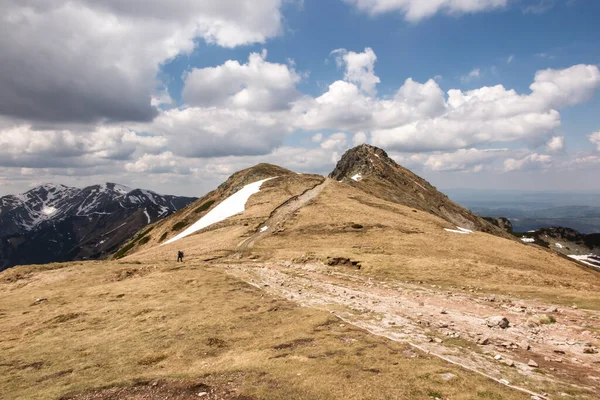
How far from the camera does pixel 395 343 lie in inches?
625

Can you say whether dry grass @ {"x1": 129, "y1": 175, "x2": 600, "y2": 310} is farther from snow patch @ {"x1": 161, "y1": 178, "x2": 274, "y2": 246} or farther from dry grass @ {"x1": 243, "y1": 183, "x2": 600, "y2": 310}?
snow patch @ {"x1": 161, "y1": 178, "x2": 274, "y2": 246}

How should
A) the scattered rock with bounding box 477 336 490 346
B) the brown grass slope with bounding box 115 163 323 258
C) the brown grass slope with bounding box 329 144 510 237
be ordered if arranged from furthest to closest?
the brown grass slope with bounding box 329 144 510 237
the brown grass slope with bounding box 115 163 323 258
the scattered rock with bounding box 477 336 490 346

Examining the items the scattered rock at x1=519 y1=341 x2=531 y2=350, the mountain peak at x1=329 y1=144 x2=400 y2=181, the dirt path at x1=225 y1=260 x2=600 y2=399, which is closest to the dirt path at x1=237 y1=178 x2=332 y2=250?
the dirt path at x1=225 y1=260 x2=600 y2=399

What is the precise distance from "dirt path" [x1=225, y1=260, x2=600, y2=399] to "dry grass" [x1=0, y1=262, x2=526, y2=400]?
1.76m

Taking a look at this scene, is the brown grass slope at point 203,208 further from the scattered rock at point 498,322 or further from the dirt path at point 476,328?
the scattered rock at point 498,322

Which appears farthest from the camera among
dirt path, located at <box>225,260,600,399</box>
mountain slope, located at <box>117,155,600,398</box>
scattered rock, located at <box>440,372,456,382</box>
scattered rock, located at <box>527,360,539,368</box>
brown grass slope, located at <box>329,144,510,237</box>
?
brown grass slope, located at <box>329,144,510,237</box>

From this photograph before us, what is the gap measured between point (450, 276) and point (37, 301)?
142 feet

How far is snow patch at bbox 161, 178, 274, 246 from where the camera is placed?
82500 millimetres

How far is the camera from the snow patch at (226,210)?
8250 centimetres

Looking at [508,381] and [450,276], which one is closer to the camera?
[508,381]

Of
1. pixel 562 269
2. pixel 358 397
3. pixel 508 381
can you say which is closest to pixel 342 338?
pixel 358 397

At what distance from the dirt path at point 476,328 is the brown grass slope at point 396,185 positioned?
71.7m

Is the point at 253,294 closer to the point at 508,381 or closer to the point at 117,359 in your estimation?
the point at 117,359

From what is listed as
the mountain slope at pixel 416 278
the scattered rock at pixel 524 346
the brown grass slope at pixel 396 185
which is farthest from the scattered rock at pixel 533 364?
the brown grass slope at pixel 396 185
